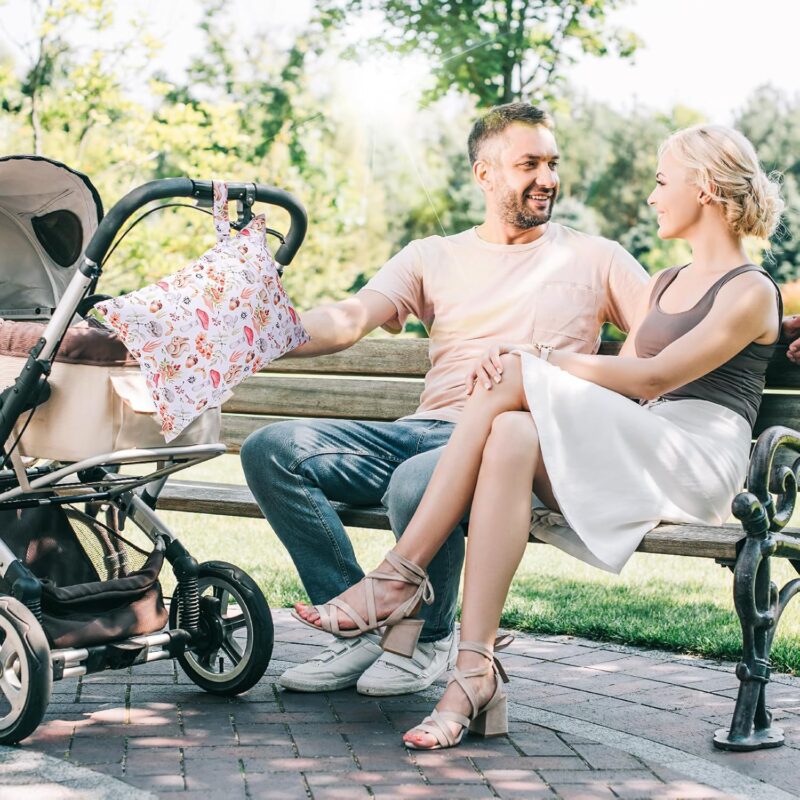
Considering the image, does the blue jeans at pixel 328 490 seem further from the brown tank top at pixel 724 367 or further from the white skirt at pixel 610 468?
the brown tank top at pixel 724 367

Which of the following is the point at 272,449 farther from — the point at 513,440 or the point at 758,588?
the point at 758,588

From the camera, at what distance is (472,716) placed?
2926mm

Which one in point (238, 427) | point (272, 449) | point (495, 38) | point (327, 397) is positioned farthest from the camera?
point (495, 38)

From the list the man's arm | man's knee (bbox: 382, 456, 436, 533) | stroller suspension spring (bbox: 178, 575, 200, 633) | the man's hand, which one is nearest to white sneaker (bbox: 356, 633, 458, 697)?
man's knee (bbox: 382, 456, 436, 533)

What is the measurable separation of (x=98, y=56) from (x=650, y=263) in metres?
24.5

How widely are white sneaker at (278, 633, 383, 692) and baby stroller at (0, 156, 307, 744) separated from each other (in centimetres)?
15

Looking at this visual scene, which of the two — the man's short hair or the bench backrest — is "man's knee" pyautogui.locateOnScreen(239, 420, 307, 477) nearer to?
the bench backrest

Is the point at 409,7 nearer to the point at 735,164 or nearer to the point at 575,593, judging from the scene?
the point at 575,593

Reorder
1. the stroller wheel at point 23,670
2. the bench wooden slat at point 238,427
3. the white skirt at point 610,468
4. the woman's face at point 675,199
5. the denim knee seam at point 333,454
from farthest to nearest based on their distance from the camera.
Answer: the bench wooden slat at point 238,427 < the denim knee seam at point 333,454 < the woman's face at point 675,199 < the white skirt at point 610,468 < the stroller wheel at point 23,670

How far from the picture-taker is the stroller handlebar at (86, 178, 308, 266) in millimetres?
2832

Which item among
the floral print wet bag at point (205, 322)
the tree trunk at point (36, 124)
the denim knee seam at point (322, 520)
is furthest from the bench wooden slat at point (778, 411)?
the tree trunk at point (36, 124)

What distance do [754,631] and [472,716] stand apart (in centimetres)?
74

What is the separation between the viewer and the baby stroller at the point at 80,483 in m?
2.90

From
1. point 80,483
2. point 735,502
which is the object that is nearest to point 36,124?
point 80,483
